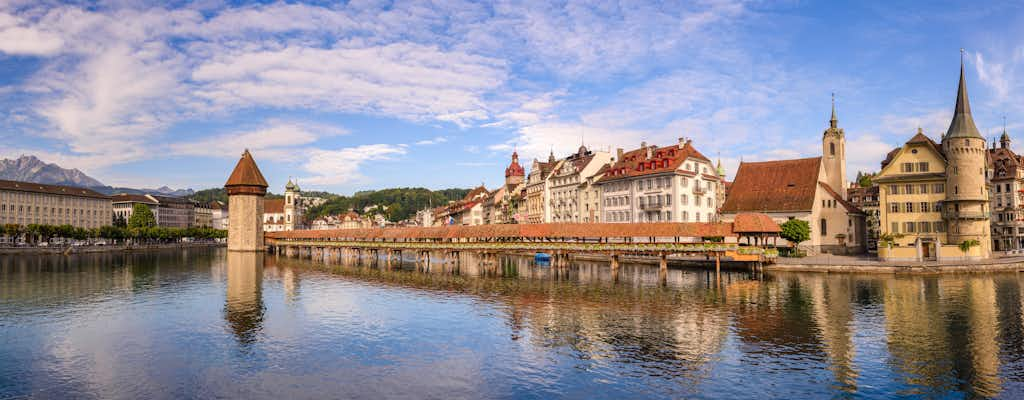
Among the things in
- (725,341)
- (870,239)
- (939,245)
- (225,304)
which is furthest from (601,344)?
(870,239)

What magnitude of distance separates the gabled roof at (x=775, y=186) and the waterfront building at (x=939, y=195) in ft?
23.8

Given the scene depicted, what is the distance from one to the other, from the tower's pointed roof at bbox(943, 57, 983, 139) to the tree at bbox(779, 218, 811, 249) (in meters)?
15.8

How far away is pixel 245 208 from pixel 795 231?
91.8 metres

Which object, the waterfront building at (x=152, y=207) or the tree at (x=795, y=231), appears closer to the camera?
the tree at (x=795, y=231)

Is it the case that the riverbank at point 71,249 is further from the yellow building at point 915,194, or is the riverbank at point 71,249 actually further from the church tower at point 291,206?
the yellow building at point 915,194

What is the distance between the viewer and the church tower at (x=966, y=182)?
197 ft

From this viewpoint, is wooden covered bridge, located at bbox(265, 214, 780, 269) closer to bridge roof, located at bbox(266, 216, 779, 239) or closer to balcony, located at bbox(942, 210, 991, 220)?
bridge roof, located at bbox(266, 216, 779, 239)

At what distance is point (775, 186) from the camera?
73750 mm

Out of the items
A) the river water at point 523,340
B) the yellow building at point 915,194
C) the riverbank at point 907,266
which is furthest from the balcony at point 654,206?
the river water at point 523,340

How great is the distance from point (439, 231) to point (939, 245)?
51.3 meters

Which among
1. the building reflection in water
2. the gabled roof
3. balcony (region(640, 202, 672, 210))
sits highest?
the gabled roof

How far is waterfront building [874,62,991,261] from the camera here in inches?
2361

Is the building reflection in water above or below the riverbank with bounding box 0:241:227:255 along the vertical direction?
below

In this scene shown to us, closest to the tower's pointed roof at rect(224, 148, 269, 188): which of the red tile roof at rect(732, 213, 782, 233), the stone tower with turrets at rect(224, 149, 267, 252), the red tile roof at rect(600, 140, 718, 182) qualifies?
the stone tower with turrets at rect(224, 149, 267, 252)
